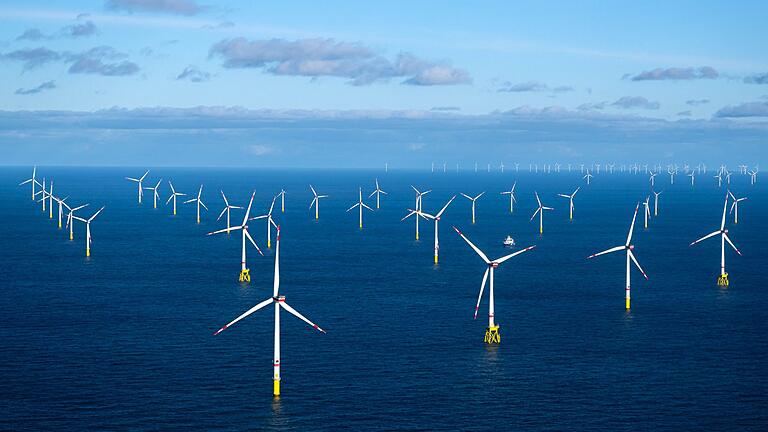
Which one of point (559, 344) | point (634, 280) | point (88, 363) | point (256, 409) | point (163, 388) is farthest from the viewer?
point (634, 280)

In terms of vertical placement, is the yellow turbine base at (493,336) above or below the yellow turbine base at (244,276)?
below

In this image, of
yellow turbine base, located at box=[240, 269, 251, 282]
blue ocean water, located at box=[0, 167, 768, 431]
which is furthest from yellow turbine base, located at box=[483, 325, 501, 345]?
yellow turbine base, located at box=[240, 269, 251, 282]

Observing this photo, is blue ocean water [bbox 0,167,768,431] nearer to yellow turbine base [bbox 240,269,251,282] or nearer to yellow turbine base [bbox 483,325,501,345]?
yellow turbine base [bbox 483,325,501,345]

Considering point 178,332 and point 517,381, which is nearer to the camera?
point 517,381

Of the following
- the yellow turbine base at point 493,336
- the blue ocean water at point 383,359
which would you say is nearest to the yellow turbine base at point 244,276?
the blue ocean water at point 383,359

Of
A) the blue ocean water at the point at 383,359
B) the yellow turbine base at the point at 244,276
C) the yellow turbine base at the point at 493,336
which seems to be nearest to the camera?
the blue ocean water at the point at 383,359

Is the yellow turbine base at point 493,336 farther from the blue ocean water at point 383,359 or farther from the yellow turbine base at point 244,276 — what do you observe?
the yellow turbine base at point 244,276

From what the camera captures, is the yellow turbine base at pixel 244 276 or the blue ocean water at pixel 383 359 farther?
the yellow turbine base at pixel 244 276

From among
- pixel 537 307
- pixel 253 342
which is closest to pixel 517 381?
pixel 253 342

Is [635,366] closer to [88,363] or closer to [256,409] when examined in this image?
[256,409]

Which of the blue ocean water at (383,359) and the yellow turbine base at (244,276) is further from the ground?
the yellow turbine base at (244,276)

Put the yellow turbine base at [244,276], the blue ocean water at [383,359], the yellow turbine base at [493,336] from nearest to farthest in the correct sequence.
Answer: the blue ocean water at [383,359] < the yellow turbine base at [493,336] < the yellow turbine base at [244,276]
